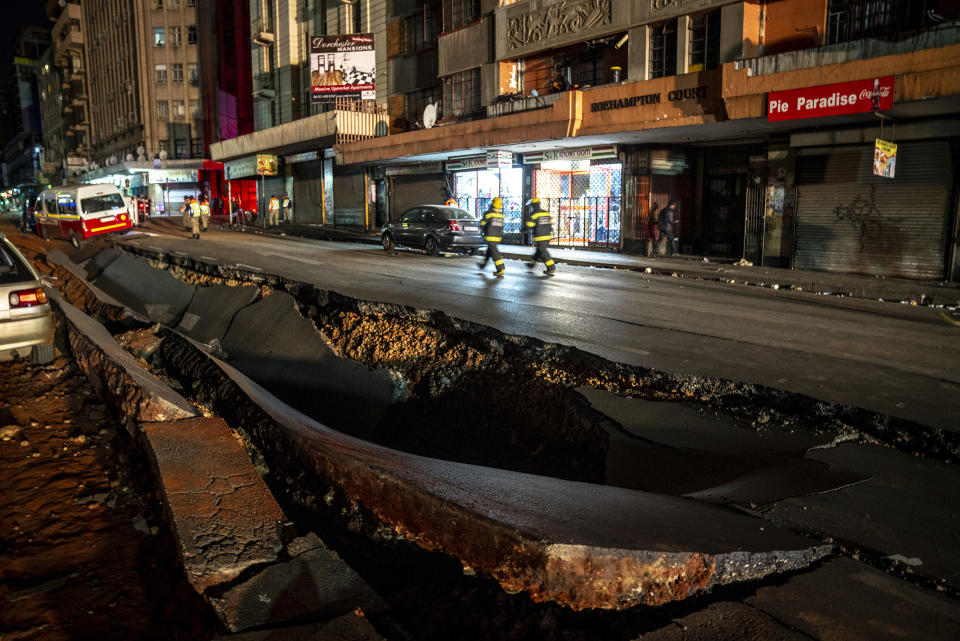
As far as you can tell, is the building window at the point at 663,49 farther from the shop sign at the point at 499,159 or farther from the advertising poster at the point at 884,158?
the advertising poster at the point at 884,158

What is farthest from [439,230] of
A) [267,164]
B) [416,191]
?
[267,164]

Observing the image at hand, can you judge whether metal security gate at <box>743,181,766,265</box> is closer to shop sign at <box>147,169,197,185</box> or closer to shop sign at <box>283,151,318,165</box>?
shop sign at <box>283,151,318,165</box>

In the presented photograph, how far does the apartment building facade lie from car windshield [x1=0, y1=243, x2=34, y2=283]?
50.1 feet

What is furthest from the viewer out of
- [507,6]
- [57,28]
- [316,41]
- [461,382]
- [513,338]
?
[57,28]

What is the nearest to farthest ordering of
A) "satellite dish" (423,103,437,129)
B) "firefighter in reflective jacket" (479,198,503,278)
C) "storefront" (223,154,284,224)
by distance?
"firefighter in reflective jacket" (479,198,503,278) → "satellite dish" (423,103,437,129) → "storefront" (223,154,284,224)

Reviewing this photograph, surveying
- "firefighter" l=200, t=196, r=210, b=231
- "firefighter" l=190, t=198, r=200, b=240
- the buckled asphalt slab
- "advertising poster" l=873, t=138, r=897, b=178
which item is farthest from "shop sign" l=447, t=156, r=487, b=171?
the buckled asphalt slab

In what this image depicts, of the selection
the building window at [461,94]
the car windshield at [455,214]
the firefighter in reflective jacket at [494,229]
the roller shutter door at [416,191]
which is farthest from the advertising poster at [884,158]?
the roller shutter door at [416,191]

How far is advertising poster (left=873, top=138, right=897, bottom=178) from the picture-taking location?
14750mm

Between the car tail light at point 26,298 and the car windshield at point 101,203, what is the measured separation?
19599mm

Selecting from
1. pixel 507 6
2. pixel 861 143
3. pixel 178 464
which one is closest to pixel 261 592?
pixel 178 464

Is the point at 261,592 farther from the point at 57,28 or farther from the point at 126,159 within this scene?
the point at 57,28

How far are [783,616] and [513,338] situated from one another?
5.27 meters

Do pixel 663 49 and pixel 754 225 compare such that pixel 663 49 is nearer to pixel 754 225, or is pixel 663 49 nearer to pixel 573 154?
pixel 573 154

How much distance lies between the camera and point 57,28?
78.8 metres
